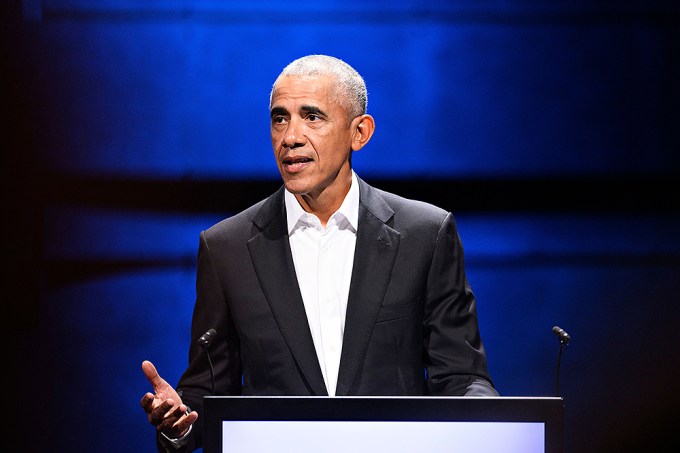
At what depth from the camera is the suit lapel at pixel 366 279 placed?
159 centimetres

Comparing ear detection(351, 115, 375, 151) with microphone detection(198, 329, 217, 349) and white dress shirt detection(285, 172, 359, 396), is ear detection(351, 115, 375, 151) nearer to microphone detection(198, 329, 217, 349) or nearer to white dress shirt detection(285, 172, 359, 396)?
white dress shirt detection(285, 172, 359, 396)

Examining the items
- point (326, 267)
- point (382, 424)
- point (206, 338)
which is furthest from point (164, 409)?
point (326, 267)

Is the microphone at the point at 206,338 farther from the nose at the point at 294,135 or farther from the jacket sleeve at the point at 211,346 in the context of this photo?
the nose at the point at 294,135

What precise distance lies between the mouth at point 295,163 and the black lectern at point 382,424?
67cm

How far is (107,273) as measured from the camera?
8.27ft

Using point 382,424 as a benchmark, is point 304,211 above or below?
above

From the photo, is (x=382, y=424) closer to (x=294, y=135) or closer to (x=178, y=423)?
(x=178, y=423)

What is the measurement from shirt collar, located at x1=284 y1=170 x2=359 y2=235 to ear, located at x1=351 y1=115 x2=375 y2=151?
10 cm

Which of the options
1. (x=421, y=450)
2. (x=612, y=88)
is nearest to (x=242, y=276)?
(x=421, y=450)

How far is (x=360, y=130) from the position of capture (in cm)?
178

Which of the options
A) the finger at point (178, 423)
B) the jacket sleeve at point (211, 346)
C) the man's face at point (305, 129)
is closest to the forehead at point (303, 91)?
the man's face at point (305, 129)

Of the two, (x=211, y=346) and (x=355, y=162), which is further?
(x=355, y=162)

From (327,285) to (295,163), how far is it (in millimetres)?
248

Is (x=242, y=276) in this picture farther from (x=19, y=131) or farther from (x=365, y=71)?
(x=19, y=131)
